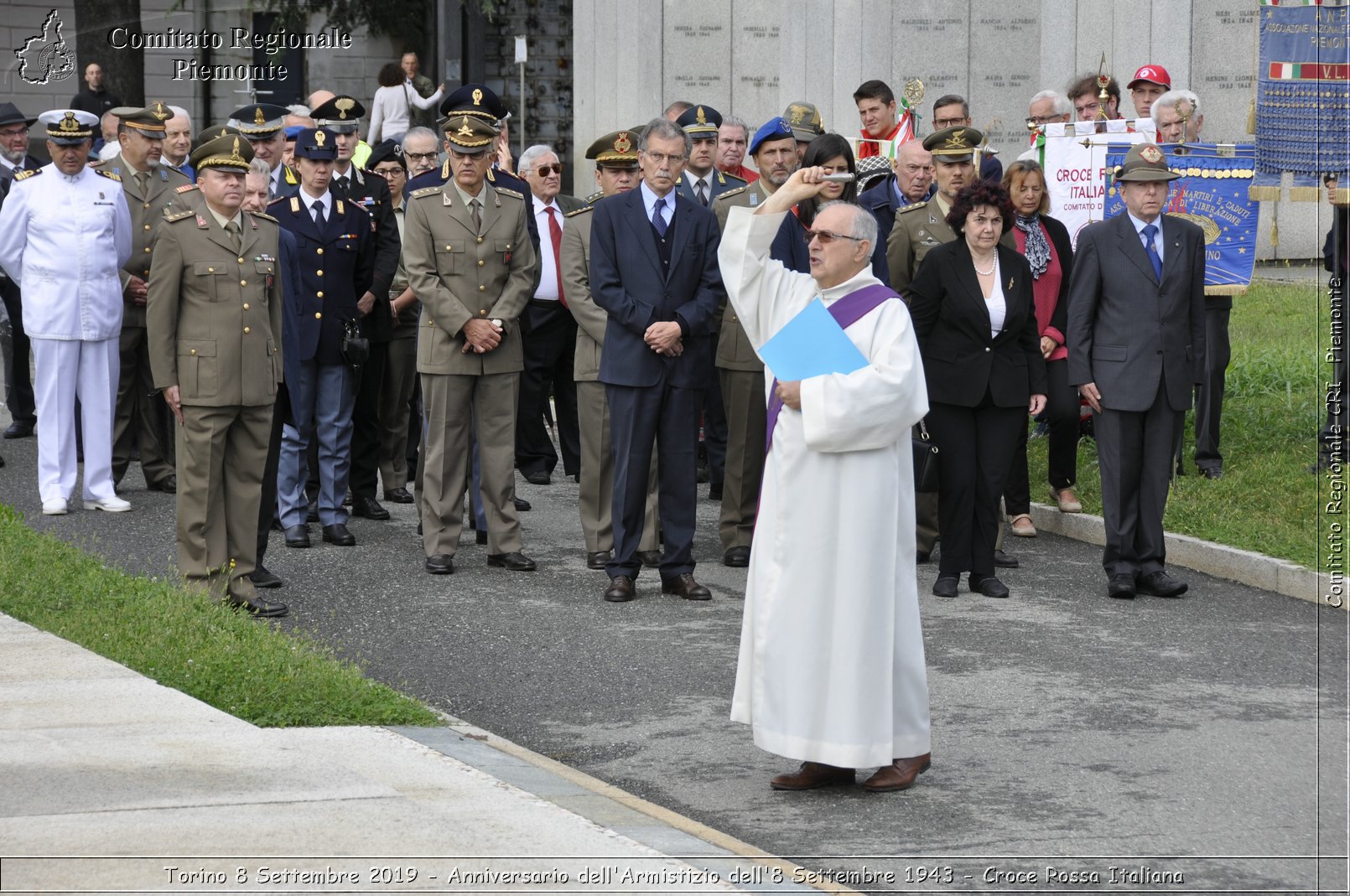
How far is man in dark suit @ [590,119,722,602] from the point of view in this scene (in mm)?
9234

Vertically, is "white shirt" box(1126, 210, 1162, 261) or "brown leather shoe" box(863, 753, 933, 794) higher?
"white shirt" box(1126, 210, 1162, 261)

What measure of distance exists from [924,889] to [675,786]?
1.28 meters

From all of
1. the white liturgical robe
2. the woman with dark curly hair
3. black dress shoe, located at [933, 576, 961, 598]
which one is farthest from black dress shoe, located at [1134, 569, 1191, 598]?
the white liturgical robe

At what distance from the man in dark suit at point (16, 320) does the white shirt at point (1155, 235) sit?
8393 millimetres

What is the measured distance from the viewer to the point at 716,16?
75.4 ft

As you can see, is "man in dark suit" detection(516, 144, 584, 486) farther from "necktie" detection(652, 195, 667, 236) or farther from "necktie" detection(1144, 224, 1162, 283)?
"necktie" detection(1144, 224, 1162, 283)

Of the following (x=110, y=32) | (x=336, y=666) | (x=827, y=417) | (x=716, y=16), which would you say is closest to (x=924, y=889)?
(x=827, y=417)

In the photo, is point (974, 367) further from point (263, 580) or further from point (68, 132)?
point (68, 132)

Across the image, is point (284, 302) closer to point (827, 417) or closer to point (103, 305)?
point (103, 305)

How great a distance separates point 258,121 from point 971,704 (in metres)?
6.67

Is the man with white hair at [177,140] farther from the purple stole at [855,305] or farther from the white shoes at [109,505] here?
the purple stole at [855,305]

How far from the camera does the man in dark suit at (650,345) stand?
923cm

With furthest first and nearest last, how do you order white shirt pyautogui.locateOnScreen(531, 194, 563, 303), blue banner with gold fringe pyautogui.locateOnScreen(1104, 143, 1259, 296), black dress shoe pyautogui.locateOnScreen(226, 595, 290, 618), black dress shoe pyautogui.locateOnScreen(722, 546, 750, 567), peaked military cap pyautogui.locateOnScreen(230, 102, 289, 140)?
white shirt pyautogui.locateOnScreen(531, 194, 563, 303) → blue banner with gold fringe pyautogui.locateOnScreen(1104, 143, 1259, 296) → peaked military cap pyautogui.locateOnScreen(230, 102, 289, 140) → black dress shoe pyautogui.locateOnScreen(722, 546, 750, 567) → black dress shoe pyautogui.locateOnScreen(226, 595, 290, 618)

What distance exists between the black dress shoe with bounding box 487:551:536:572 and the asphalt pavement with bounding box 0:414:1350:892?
0.20 ft
